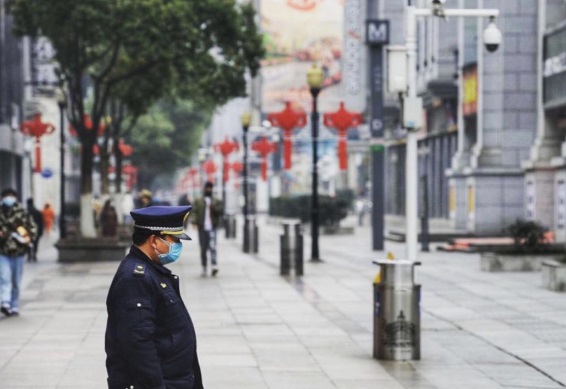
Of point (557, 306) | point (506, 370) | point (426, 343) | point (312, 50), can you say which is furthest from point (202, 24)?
point (312, 50)

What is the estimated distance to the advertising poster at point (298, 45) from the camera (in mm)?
110188

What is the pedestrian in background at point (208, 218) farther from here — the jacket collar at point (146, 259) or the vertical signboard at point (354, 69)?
the vertical signboard at point (354, 69)

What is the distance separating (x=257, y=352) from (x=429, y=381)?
2.56 meters

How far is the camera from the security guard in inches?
256

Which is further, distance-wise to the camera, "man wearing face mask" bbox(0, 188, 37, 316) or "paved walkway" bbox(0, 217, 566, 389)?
"man wearing face mask" bbox(0, 188, 37, 316)

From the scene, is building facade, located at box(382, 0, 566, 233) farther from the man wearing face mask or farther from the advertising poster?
the advertising poster

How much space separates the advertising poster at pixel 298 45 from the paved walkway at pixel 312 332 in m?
83.3

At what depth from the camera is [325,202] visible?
55.7m

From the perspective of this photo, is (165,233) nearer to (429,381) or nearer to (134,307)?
(134,307)

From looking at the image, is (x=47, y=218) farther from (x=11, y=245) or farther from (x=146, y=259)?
(x=146, y=259)

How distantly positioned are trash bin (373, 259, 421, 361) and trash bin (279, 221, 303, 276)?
504 inches

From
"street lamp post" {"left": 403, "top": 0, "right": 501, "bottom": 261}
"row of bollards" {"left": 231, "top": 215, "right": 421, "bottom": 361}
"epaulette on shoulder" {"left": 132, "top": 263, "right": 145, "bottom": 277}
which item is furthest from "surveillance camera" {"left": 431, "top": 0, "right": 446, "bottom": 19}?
"epaulette on shoulder" {"left": 132, "top": 263, "right": 145, "bottom": 277}

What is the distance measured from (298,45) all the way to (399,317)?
98.2m

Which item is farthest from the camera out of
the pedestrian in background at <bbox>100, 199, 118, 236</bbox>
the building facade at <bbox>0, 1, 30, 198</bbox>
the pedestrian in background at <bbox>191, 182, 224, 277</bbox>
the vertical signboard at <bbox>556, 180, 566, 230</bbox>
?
the building facade at <bbox>0, 1, 30, 198</bbox>
